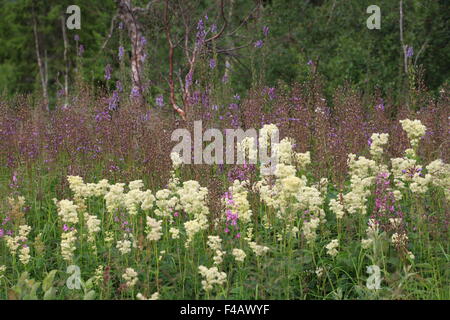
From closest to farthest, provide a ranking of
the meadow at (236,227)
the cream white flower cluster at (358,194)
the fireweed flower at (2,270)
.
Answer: the meadow at (236,227) < the fireweed flower at (2,270) < the cream white flower cluster at (358,194)

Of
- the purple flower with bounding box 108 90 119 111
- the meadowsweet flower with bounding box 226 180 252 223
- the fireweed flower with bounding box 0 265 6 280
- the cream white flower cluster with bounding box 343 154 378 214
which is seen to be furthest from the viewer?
the purple flower with bounding box 108 90 119 111

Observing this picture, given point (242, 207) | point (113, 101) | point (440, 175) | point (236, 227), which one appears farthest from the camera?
point (113, 101)

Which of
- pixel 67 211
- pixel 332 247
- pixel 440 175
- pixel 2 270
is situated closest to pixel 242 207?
pixel 332 247

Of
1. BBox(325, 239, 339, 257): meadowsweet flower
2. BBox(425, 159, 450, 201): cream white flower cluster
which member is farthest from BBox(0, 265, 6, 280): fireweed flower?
BBox(425, 159, 450, 201): cream white flower cluster

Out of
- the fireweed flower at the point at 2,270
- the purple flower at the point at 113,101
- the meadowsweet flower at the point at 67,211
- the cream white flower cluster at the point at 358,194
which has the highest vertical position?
the purple flower at the point at 113,101

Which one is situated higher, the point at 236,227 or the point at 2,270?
the point at 236,227

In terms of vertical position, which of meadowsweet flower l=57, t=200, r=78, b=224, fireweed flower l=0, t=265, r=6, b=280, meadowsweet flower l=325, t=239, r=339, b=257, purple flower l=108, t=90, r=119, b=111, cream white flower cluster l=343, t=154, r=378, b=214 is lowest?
fireweed flower l=0, t=265, r=6, b=280

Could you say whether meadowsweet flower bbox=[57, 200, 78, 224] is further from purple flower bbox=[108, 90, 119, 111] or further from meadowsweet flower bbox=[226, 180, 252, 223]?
purple flower bbox=[108, 90, 119, 111]

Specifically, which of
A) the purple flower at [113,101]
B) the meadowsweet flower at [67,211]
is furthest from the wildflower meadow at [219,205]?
the purple flower at [113,101]

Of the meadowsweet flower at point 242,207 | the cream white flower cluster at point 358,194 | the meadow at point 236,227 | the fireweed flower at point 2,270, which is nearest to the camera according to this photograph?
the meadow at point 236,227

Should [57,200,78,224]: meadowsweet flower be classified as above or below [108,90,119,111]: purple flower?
below

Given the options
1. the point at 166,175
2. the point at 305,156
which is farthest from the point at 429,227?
the point at 166,175

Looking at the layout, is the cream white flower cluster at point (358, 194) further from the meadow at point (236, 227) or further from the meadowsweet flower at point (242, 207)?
the meadowsweet flower at point (242, 207)

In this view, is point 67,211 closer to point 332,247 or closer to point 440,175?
point 332,247
